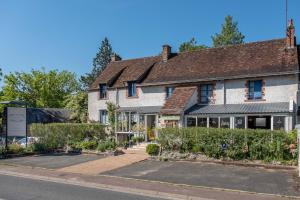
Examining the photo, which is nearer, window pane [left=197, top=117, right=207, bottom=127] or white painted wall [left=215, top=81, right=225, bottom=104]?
window pane [left=197, top=117, right=207, bottom=127]

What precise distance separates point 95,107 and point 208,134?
15.9 metres

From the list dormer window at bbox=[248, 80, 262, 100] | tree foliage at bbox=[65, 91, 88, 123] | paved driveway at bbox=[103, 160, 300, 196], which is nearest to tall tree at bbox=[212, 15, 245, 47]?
tree foliage at bbox=[65, 91, 88, 123]

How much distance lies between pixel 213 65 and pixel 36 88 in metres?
38.2

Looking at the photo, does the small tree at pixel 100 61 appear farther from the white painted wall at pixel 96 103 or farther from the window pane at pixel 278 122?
the window pane at pixel 278 122

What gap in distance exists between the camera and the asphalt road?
997 cm

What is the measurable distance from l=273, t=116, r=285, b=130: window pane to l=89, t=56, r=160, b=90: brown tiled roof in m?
11.8

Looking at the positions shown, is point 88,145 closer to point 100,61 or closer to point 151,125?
point 151,125

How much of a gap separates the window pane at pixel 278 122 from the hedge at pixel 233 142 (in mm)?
4833

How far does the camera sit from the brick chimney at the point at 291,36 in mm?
22984

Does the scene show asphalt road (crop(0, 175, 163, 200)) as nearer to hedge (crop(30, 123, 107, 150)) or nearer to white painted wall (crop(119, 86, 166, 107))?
hedge (crop(30, 123, 107, 150))

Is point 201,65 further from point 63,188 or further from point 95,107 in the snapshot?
point 63,188

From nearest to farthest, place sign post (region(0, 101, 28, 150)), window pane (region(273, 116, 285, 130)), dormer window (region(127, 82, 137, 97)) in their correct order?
window pane (region(273, 116, 285, 130)) < sign post (region(0, 101, 28, 150)) < dormer window (region(127, 82, 137, 97))

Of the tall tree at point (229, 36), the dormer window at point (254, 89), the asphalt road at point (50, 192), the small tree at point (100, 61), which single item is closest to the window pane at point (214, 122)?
the dormer window at point (254, 89)

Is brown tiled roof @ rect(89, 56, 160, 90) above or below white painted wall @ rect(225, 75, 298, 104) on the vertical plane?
above
